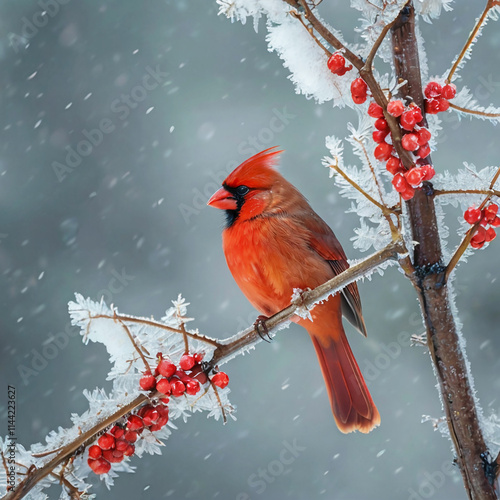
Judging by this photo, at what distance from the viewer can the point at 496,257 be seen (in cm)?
226

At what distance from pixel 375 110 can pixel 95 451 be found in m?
0.58

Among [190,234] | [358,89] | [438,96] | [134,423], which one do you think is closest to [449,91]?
[438,96]

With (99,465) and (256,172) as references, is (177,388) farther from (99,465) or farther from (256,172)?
(256,172)

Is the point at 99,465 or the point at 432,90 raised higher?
the point at 432,90

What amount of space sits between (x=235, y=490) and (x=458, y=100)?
73.3 inches

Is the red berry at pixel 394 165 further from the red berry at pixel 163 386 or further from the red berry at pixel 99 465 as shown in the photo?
the red berry at pixel 99 465

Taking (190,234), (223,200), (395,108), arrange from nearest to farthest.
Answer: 1. (395,108)
2. (223,200)
3. (190,234)

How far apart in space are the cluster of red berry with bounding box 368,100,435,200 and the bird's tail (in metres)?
0.59

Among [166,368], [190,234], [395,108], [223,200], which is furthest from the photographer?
[190,234]

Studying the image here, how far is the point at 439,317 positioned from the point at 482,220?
0.14 m

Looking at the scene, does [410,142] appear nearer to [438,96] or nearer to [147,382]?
[438,96]

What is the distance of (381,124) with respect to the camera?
731mm

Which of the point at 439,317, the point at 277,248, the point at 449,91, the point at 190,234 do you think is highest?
the point at 190,234

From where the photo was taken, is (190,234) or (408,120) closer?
(408,120)
